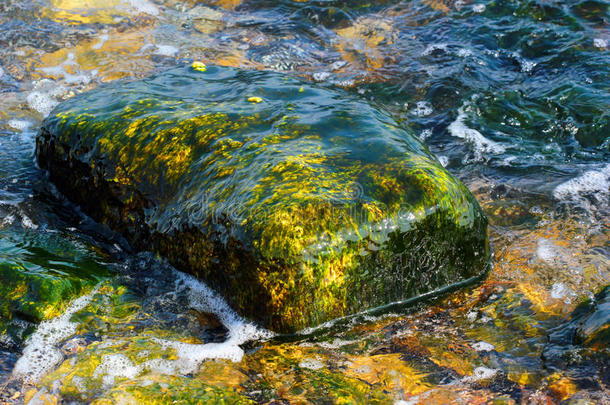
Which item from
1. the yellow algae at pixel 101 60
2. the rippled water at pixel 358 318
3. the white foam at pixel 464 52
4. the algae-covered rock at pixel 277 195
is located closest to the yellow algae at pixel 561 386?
the rippled water at pixel 358 318

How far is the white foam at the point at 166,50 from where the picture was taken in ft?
25.6

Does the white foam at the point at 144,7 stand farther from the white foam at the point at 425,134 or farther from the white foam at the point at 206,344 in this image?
the white foam at the point at 206,344

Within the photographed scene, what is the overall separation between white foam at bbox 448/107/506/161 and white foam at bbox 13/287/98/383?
392cm

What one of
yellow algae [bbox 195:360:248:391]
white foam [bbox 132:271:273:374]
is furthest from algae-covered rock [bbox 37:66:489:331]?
yellow algae [bbox 195:360:248:391]

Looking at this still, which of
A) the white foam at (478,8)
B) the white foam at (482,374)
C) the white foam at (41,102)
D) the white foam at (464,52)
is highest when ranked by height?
the white foam at (478,8)

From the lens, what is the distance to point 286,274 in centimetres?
344

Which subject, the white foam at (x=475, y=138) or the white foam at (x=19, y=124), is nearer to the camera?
the white foam at (x=475, y=138)

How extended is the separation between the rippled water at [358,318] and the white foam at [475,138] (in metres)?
0.02

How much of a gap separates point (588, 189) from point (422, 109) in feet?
6.88

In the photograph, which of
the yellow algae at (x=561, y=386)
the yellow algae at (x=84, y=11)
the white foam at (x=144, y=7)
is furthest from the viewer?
the white foam at (x=144, y=7)

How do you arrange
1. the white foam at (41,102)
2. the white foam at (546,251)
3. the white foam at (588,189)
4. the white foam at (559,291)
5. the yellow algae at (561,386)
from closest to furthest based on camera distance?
1. the yellow algae at (561,386)
2. the white foam at (559,291)
3. the white foam at (546,251)
4. the white foam at (588,189)
5. the white foam at (41,102)

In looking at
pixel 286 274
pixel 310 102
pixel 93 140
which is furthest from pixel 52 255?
pixel 310 102

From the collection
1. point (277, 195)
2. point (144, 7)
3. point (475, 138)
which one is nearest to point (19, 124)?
point (144, 7)

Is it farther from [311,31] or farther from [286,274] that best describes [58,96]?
[286,274]
